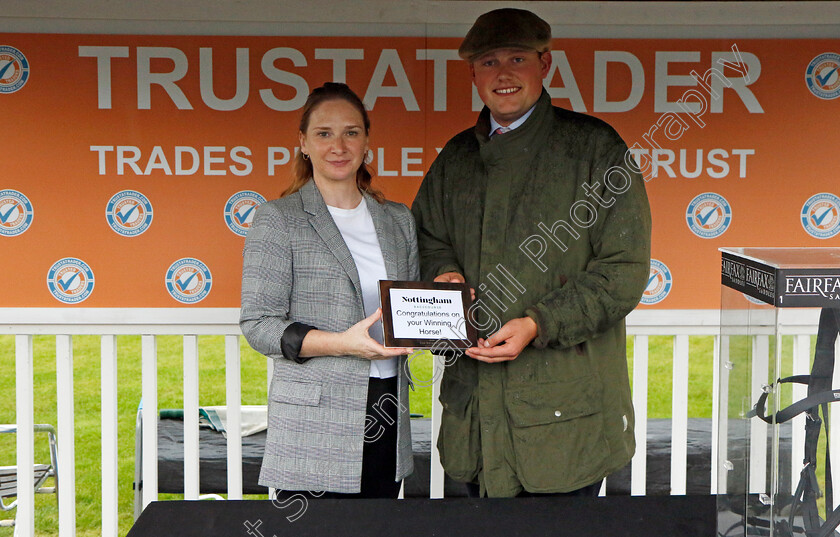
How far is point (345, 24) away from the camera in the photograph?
3045 millimetres

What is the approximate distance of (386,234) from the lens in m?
2.29

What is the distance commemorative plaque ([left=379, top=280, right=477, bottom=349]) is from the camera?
2.03 metres

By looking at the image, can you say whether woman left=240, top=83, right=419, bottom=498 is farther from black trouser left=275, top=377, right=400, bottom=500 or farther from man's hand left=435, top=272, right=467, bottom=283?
man's hand left=435, top=272, right=467, bottom=283

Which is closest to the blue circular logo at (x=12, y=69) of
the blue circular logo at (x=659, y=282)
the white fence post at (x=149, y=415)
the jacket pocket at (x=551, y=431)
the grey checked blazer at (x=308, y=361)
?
the white fence post at (x=149, y=415)

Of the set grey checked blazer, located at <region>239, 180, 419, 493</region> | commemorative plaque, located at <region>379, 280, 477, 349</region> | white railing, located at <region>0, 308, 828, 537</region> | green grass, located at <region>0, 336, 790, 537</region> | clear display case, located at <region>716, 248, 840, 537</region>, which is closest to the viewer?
clear display case, located at <region>716, 248, 840, 537</region>

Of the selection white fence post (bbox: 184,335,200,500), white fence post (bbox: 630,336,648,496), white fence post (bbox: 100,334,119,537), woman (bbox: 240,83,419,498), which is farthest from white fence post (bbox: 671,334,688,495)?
white fence post (bbox: 100,334,119,537)

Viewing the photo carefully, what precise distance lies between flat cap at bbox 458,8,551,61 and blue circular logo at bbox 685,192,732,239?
1.22m

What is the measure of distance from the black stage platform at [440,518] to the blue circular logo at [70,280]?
1598 mm

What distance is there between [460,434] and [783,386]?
3.63 ft

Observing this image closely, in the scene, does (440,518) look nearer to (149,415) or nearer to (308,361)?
(308,361)

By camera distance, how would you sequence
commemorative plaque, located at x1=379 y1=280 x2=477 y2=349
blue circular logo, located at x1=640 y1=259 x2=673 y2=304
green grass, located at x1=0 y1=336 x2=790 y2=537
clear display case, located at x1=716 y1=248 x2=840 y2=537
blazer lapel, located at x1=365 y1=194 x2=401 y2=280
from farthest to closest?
green grass, located at x1=0 y1=336 x2=790 y2=537 → blue circular logo, located at x1=640 y1=259 x2=673 y2=304 → blazer lapel, located at x1=365 y1=194 x2=401 y2=280 → commemorative plaque, located at x1=379 y1=280 x2=477 y2=349 → clear display case, located at x1=716 y1=248 x2=840 y2=537

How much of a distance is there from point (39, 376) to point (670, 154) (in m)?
6.12

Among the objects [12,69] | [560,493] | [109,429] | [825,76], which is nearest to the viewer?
[560,493]

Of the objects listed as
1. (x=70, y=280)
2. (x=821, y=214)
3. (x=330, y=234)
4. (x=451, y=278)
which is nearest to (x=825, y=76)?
(x=821, y=214)
